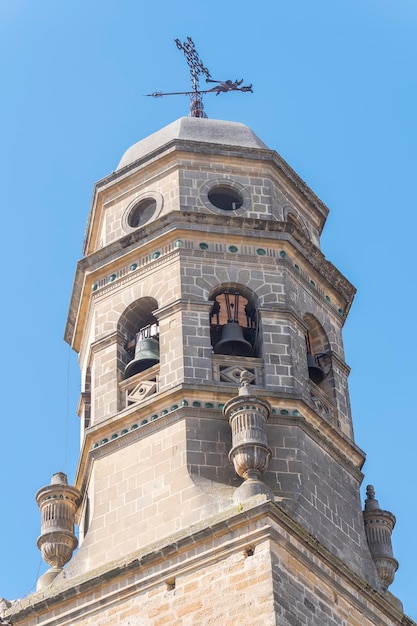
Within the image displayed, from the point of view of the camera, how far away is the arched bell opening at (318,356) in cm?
2991

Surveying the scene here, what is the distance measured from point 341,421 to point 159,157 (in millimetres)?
5691

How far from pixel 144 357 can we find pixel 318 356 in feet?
10.2

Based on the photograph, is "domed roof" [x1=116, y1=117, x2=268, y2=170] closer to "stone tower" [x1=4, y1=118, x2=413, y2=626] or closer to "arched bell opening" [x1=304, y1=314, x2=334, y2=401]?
"stone tower" [x1=4, y1=118, x2=413, y2=626]

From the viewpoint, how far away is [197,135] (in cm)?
3228

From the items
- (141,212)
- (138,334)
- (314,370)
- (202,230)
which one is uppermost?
(141,212)

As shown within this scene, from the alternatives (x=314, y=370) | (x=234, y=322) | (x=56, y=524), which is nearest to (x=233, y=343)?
(x=234, y=322)

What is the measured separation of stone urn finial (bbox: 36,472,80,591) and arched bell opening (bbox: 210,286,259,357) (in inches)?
128

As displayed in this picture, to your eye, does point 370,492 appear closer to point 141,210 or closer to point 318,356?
point 318,356

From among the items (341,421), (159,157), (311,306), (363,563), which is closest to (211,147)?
(159,157)

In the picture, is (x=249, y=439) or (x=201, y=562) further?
(x=249, y=439)

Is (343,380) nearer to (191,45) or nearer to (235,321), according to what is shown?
(235,321)

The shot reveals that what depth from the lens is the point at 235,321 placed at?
2955cm

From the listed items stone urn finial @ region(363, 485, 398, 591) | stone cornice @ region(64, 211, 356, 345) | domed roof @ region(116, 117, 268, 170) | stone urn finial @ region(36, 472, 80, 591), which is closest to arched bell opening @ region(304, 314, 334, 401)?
stone cornice @ region(64, 211, 356, 345)

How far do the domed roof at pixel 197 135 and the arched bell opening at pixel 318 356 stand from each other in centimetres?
351
